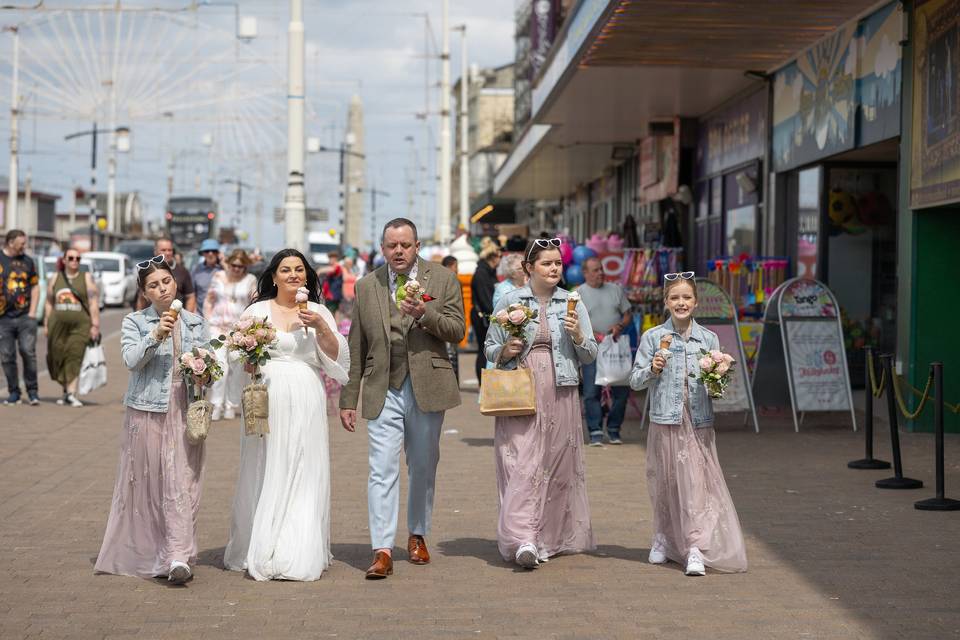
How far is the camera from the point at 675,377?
7.80 meters

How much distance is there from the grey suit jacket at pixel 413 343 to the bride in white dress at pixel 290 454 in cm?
14

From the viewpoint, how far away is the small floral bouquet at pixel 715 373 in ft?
25.1

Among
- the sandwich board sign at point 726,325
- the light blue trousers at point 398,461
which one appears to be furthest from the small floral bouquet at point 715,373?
the sandwich board sign at point 726,325

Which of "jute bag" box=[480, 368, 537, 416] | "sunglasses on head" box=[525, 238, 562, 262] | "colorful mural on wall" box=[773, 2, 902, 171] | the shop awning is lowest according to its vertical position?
"jute bag" box=[480, 368, 537, 416]

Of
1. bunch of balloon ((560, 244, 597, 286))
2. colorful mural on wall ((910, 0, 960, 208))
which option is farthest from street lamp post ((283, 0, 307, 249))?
colorful mural on wall ((910, 0, 960, 208))

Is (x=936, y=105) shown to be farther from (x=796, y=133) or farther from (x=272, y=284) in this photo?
(x=272, y=284)

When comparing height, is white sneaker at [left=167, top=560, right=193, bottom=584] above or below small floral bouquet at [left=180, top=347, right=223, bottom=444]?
below

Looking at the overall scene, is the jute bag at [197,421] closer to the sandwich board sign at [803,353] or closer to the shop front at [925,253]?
the sandwich board sign at [803,353]

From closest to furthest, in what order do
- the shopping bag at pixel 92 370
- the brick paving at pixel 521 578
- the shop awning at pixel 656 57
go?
the brick paving at pixel 521 578 < the shop awning at pixel 656 57 < the shopping bag at pixel 92 370

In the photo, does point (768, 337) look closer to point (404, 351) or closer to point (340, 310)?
point (404, 351)

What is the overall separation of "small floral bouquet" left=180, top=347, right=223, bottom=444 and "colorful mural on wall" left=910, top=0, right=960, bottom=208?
745 cm

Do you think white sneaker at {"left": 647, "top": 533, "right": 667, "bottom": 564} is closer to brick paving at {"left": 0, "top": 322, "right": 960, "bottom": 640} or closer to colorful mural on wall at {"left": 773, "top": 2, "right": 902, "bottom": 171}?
brick paving at {"left": 0, "top": 322, "right": 960, "bottom": 640}

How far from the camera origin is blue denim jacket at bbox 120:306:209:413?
7332 millimetres

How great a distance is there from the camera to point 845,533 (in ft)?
28.0
